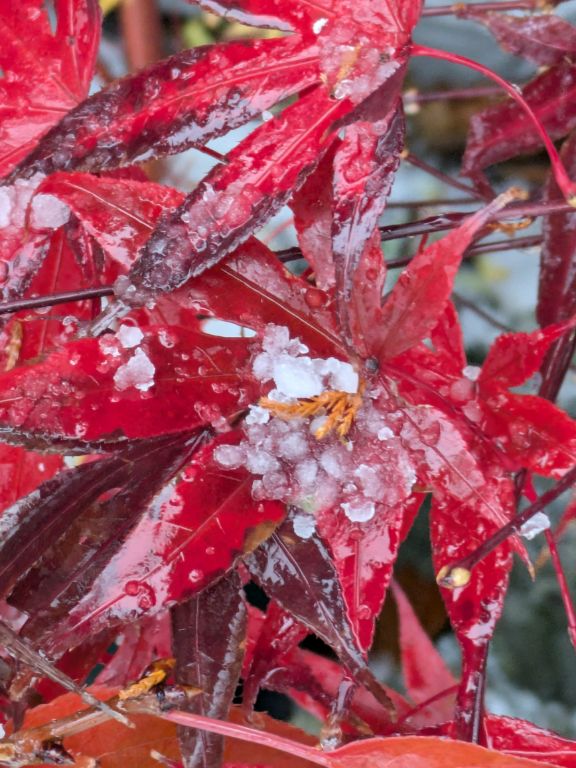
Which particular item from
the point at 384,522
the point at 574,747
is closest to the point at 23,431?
the point at 384,522

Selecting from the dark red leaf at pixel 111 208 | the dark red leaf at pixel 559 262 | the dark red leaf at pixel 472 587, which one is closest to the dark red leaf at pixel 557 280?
the dark red leaf at pixel 559 262

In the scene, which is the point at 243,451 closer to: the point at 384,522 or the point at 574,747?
the point at 384,522

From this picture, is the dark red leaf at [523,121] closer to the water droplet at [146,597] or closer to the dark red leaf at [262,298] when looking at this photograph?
the dark red leaf at [262,298]

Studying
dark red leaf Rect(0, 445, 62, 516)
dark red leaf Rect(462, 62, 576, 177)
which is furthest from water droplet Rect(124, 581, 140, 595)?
dark red leaf Rect(462, 62, 576, 177)

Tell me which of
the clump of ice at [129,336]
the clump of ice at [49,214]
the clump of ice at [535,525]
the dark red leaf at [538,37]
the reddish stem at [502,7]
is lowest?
the clump of ice at [535,525]

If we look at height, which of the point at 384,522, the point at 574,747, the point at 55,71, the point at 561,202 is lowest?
the point at 574,747

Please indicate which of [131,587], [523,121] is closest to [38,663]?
[131,587]

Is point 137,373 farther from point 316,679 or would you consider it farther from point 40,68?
point 316,679
